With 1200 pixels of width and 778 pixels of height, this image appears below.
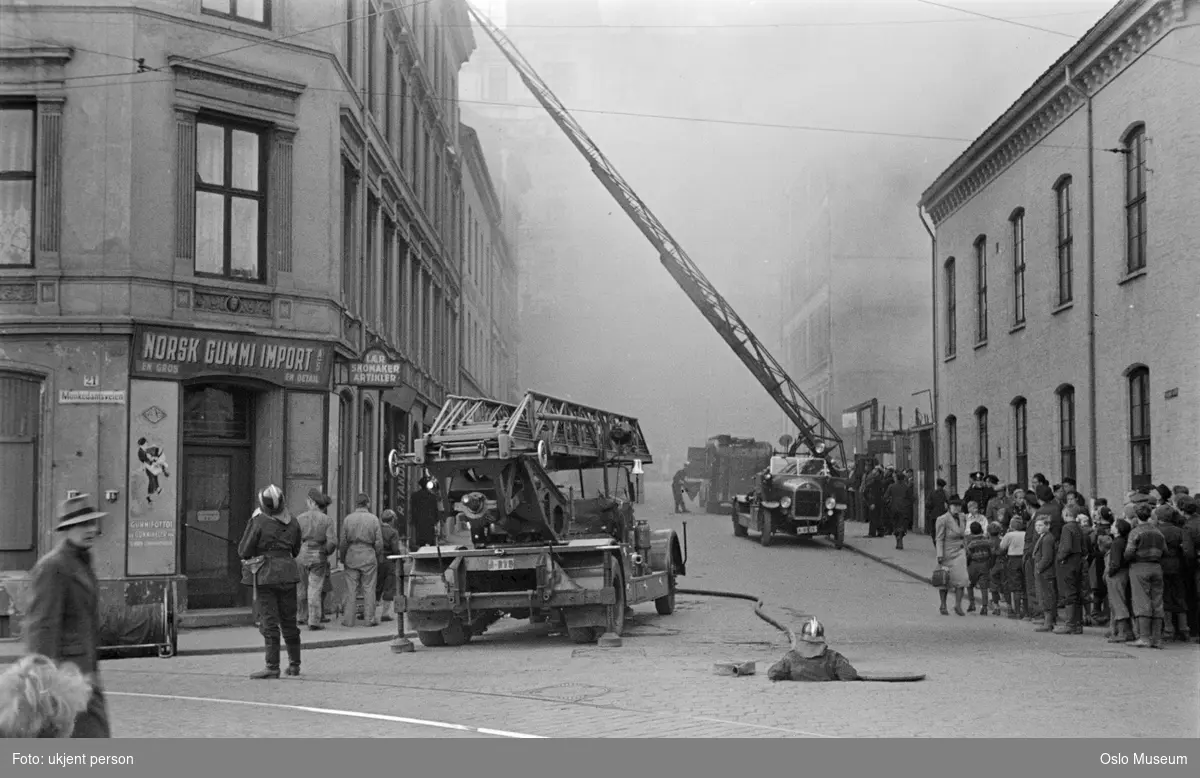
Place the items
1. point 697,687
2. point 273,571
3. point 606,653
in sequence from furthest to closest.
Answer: point 606,653, point 273,571, point 697,687

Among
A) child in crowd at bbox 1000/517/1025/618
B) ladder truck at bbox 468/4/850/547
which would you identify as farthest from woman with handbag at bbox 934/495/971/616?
ladder truck at bbox 468/4/850/547

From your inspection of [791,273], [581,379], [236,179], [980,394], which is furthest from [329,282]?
[581,379]

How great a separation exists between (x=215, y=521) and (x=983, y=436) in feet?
62.7

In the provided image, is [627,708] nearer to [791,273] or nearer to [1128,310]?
[1128,310]

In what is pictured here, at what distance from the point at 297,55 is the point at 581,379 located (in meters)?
56.9

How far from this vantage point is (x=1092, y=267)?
23.6 metres

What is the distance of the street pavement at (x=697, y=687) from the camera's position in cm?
897

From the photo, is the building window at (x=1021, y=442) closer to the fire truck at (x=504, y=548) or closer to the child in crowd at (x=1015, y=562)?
the child in crowd at (x=1015, y=562)

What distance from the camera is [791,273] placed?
221 feet

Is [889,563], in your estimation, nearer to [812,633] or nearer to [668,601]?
[668,601]

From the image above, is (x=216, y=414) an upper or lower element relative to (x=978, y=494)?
upper

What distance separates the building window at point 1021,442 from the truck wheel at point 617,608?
14343 millimetres

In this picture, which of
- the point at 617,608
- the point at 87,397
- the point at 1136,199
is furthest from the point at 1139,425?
the point at 87,397

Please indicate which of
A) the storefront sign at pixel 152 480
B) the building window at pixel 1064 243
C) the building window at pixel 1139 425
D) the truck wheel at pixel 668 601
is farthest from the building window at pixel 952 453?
the storefront sign at pixel 152 480
